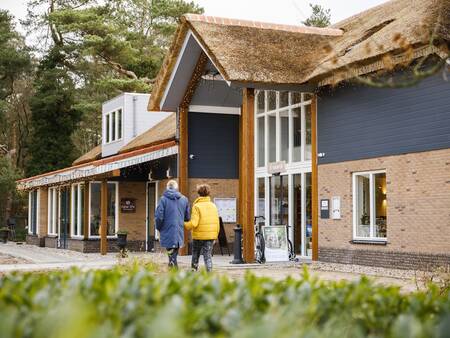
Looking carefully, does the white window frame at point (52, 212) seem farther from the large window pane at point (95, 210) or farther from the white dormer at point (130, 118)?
the large window pane at point (95, 210)

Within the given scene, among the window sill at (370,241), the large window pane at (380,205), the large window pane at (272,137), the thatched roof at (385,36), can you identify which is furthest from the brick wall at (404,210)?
the large window pane at (272,137)

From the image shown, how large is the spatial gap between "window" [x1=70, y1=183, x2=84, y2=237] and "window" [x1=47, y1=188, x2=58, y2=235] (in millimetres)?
2265

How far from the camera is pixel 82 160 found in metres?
Answer: 31.9

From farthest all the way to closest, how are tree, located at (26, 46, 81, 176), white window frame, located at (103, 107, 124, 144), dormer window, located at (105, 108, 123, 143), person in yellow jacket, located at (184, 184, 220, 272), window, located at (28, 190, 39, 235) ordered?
tree, located at (26, 46, 81, 176), window, located at (28, 190, 39, 235), dormer window, located at (105, 108, 123, 143), white window frame, located at (103, 107, 124, 144), person in yellow jacket, located at (184, 184, 220, 272)

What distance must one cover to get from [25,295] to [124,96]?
23895mm

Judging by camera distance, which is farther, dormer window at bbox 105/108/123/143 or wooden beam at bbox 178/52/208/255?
dormer window at bbox 105/108/123/143

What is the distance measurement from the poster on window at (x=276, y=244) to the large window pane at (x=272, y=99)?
3666 millimetres

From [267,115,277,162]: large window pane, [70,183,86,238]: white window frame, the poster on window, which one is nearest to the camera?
the poster on window

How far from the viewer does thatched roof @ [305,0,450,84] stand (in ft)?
45.2

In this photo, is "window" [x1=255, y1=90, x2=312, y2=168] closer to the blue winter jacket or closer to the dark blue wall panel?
the dark blue wall panel

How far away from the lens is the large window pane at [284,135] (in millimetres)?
19344

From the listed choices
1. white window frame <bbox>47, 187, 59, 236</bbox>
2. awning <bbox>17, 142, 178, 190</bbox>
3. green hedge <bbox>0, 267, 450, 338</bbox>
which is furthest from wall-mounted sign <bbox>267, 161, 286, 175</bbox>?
green hedge <bbox>0, 267, 450, 338</bbox>

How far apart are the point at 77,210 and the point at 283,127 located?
9.34 meters

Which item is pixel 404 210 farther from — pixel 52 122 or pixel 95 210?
pixel 52 122
